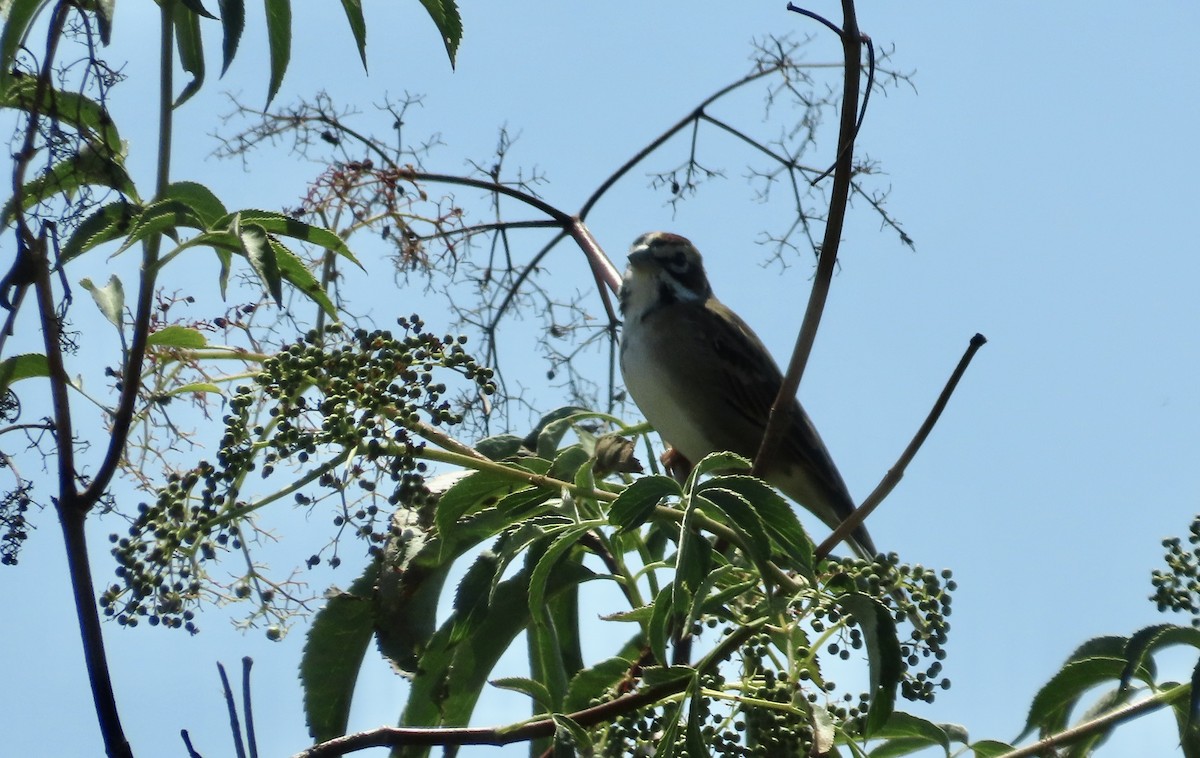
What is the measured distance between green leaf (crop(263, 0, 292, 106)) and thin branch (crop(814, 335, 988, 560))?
1261 millimetres

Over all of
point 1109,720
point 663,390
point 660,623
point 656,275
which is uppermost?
point 656,275

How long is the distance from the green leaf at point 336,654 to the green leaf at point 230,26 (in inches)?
43.1

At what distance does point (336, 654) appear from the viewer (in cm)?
271

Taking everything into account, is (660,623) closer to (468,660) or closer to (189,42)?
(468,660)

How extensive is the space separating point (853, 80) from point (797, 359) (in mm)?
510

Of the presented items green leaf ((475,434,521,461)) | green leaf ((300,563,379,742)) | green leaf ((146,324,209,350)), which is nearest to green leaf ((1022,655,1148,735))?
green leaf ((475,434,521,461))

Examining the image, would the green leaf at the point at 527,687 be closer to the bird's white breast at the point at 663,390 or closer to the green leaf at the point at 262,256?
the green leaf at the point at 262,256

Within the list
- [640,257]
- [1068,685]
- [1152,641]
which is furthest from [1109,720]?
[640,257]

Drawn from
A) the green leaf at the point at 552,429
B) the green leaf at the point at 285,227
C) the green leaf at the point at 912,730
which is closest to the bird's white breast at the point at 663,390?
the green leaf at the point at 552,429

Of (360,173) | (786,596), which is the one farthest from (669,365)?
(786,596)

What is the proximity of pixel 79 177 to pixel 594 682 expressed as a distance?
1250 mm

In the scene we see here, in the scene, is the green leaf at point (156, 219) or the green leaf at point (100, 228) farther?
the green leaf at point (100, 228)

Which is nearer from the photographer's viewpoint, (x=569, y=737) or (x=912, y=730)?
(x=569, y=737)

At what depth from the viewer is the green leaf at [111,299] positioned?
2023mm
